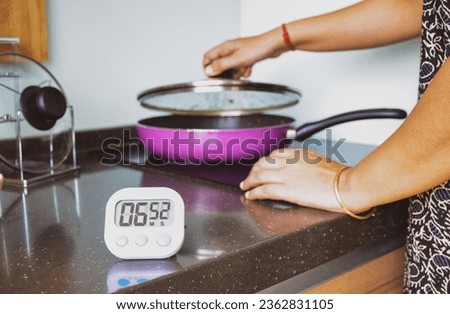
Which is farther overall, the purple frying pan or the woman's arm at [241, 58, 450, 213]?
the purple frying pan

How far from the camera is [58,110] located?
2.75ft

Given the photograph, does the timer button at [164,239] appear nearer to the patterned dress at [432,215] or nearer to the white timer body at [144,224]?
the white timer body at [144,224]

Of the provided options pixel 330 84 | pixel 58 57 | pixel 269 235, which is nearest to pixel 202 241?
pixel 269 235

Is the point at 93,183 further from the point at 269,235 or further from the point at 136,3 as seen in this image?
the point at 136,3

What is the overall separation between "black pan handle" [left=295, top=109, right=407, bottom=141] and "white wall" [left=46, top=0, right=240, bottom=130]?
486 millimetres

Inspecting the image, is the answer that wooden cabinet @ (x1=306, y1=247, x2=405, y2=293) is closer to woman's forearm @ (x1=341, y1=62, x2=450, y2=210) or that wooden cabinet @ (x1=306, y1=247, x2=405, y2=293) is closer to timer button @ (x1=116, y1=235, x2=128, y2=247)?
woman's forearm @ (x1=341, y1=62, x2=450, y2=210)

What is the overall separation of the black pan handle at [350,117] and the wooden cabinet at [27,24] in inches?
20.5

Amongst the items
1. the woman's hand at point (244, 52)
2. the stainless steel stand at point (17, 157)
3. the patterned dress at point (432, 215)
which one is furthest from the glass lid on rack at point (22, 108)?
the patterned dress at point (432, 215)

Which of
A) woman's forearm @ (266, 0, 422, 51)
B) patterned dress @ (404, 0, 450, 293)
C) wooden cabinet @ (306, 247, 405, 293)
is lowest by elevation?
wooden cabinet @ (306, 247, 405, 293)

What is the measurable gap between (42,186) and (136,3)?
573 mm

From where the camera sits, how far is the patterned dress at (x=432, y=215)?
0.67 metres

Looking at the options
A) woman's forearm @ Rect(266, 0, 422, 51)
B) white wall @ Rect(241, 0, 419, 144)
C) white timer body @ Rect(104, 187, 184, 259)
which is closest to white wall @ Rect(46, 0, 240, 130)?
white wall @ Rect(241, 0, 419, 144)

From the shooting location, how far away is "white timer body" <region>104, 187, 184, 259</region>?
517 millimetres

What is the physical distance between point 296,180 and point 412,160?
0.52ft
